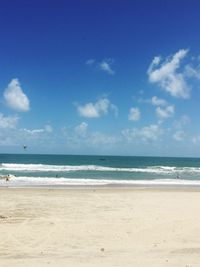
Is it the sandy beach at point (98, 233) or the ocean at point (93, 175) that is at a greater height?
the ocean at point (93, 175)

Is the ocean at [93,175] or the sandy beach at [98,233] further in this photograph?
the ocean at [93,175]

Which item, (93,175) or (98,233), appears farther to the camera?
(93,175)

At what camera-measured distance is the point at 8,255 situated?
938 centimetres

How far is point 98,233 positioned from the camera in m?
12.0

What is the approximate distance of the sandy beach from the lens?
923 cm

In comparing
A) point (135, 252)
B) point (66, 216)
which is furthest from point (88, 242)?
point (66, 216)

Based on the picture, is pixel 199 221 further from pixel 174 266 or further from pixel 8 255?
pixel 8 255

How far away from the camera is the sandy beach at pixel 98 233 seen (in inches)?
363

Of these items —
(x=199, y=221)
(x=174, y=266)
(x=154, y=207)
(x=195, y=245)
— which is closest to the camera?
(x=174, y=266)

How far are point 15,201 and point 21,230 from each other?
23.5ft

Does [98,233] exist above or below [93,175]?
below

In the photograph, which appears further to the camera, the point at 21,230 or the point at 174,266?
the point at 21,230

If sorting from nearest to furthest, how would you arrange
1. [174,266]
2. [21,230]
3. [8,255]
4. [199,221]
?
[174,266], [8,255], [21,230], [199,221]

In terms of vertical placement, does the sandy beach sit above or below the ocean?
below
